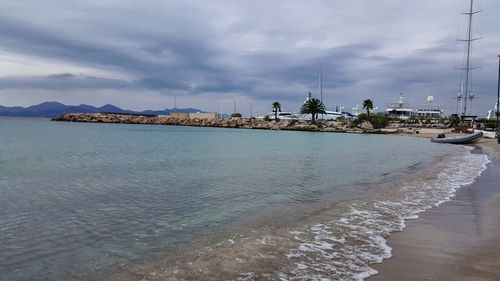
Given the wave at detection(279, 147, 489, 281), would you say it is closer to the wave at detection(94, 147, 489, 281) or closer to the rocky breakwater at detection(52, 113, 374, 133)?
the wave at detection(94, 147, 489, 281)

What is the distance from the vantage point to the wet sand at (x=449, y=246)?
6.58 m

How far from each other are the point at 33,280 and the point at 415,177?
1968 cm

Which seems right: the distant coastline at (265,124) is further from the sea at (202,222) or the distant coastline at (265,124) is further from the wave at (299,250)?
the wave at (299,250)

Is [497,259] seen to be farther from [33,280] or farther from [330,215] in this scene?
[33,280]

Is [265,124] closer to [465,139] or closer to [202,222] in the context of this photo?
[465,139]

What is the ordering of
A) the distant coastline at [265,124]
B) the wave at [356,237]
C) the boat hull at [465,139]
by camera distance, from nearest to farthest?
the wave at [356,237] → the boat hull at [465,139] → the distant coastline at [265,124]

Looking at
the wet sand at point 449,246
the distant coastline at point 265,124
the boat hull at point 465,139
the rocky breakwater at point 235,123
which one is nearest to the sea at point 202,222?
the wet sand at point 449,246

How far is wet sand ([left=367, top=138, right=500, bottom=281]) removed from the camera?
6.58 metres

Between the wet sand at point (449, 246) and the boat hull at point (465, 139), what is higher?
the wet sand at point (449, 246)

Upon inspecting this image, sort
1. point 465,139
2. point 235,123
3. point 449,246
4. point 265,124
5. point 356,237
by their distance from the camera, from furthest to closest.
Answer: point 235,123
point 265,124
point 465,139
point 356,237
point 449,246

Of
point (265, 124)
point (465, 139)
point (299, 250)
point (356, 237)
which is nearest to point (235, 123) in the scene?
point (265, 124)

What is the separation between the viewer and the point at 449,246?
8148mm

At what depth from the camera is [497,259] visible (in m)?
7.25

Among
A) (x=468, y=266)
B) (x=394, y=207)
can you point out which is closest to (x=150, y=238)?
(x=468, y=266)
